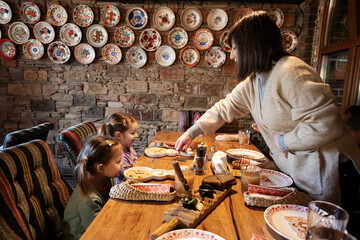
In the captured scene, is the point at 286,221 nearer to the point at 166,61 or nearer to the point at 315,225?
the point at 315,225

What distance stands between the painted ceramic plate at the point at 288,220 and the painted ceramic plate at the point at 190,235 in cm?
21

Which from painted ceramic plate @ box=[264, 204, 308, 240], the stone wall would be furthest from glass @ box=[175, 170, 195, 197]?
the stone wall

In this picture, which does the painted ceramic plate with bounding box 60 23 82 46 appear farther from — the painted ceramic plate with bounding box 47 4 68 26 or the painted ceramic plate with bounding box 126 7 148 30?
the painted ceramic plate with bounding box 126 7 148 30

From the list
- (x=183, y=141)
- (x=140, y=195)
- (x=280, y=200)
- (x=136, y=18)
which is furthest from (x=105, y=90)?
(x=280, y=200)

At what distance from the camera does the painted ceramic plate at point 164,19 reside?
3.24m

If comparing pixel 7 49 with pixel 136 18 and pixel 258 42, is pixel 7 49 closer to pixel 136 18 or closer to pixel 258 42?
pixel 136 18

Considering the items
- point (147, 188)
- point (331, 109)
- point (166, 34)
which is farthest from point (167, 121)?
point (331, 109)

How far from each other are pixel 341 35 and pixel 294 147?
233cm

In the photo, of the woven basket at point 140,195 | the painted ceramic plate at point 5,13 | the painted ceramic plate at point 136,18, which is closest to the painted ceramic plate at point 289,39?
the painted ceramic plate at point 136,18

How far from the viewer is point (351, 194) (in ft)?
3.92

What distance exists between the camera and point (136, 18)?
328 cm

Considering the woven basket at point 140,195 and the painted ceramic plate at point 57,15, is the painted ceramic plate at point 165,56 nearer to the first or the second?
the painted ceramic plate at point 57,15

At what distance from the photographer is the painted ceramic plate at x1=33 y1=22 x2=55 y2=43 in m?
3.24

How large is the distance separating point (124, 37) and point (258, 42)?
2.60m
